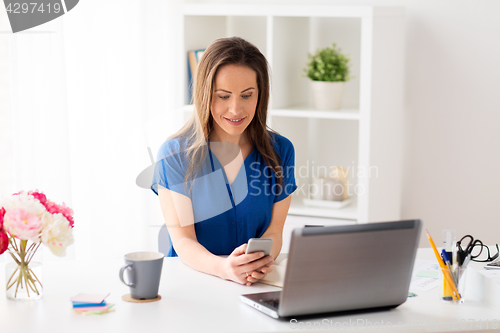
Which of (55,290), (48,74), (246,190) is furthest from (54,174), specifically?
(55,290)

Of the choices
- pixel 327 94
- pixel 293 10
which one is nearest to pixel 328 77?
pixel 327 94

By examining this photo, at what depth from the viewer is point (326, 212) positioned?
2.84 m

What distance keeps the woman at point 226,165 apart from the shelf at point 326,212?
100cm

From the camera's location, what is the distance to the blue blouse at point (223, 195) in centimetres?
176

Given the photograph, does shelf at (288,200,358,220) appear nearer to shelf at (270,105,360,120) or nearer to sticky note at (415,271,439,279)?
shelf at (270,105,360,120)

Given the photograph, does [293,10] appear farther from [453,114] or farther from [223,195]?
[223,195]

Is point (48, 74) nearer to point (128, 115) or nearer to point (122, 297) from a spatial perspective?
point (128, 115)

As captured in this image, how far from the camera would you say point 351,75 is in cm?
309

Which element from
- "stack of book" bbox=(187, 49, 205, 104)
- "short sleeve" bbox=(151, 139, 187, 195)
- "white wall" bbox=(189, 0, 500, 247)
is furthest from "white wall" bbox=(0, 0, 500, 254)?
"short sleeve" bbox=(151, 139, 187, 195)

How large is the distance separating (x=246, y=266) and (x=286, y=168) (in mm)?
638

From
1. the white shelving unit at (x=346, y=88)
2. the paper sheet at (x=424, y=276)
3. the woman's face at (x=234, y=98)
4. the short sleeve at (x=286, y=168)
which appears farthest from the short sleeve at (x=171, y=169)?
the white shelving unit at (x=346, y=88)

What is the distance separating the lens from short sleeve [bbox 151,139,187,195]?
1.71m

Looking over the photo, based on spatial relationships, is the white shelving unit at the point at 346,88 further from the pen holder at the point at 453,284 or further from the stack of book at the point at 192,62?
the pen holder at the point at 453,284

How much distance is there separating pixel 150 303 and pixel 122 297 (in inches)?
2.9
